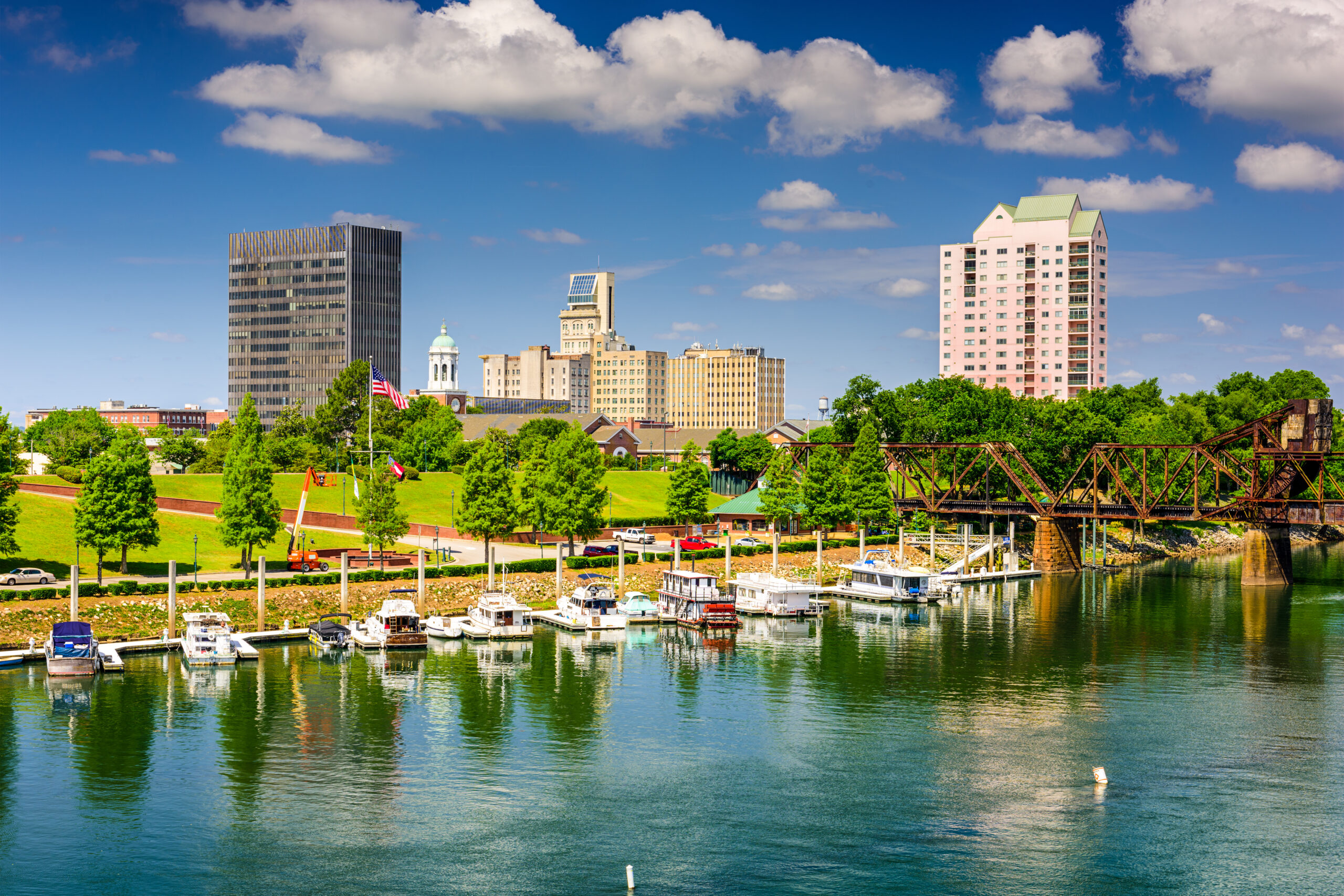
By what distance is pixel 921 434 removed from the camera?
17475 cm

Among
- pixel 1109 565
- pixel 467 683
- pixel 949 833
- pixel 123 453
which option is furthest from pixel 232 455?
pixel 1109 565

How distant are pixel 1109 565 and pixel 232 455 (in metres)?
102

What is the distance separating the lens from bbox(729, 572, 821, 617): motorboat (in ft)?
349

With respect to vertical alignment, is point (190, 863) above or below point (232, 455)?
below

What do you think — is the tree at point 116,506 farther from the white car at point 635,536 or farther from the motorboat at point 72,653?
the white car at point 635,536

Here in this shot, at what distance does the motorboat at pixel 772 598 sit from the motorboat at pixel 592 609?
1136 centimetres

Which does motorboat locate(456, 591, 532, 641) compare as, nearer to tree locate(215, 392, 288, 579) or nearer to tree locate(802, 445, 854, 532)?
tree locate(215, 392, 288, 579)

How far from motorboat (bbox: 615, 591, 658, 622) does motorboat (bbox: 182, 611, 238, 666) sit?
1228 inches

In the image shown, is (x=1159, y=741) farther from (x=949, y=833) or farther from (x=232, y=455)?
(x=232, y=455)

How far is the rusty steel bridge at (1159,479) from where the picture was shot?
4860 inches

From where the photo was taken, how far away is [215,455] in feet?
591

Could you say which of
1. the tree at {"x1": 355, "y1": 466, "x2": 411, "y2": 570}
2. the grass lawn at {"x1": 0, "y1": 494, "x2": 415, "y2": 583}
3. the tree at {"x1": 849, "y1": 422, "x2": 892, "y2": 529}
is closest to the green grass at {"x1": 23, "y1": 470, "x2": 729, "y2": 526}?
the grass lawn at {"x1": 0, "y1": 494, "x2": 415, "y2": 583}

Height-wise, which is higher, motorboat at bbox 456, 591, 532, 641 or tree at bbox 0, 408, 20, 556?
tree at bbox 0, 408, 20, 556

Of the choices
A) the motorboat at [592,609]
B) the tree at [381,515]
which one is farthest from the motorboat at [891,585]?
the tree at [381,515]
